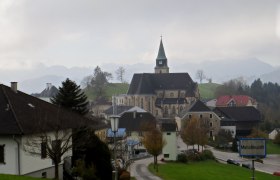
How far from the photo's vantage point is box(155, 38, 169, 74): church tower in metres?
155

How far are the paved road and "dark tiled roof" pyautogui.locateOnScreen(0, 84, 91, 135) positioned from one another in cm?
1183

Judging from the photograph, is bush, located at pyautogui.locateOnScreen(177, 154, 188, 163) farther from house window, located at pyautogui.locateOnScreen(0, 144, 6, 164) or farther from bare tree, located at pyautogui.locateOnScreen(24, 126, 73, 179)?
house window, located at pyautogui.locateOnScreen(0, 144, 6, 164)

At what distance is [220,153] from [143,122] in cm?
1398

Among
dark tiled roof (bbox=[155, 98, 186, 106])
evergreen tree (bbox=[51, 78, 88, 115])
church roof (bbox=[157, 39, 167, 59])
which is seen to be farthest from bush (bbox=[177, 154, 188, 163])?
church roof (bbox=[157, 39, 167, 59])

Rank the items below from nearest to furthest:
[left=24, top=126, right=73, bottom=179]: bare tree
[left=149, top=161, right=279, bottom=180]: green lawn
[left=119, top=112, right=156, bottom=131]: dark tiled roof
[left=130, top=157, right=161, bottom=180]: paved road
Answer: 1. [left=24, top=126, right=73, bottom=179]: bare tree
2. [left=130, top=157, right=161, bottom=180]: paved road
3. [left=149, top=161, right=279, bottom=180]: green lawn
4. [left=119, top=112, right=156, bottom=131]: dark tiled roof

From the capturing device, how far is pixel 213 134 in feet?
329

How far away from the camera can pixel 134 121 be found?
8112cm

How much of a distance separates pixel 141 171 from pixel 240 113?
218ft

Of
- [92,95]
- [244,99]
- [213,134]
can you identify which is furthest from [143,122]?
[92,95]

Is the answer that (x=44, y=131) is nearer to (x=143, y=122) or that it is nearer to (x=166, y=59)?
(x=143, y=122)

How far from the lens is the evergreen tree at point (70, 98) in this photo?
1539 inches

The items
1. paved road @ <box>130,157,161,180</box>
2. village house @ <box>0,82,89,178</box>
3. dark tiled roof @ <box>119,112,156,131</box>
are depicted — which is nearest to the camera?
village house @ <box>0,82,89,178</box>

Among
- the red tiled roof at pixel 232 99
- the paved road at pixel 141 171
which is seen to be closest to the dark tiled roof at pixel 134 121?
the paved road at pixel 141 171

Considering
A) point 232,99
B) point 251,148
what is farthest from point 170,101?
point 251,148
